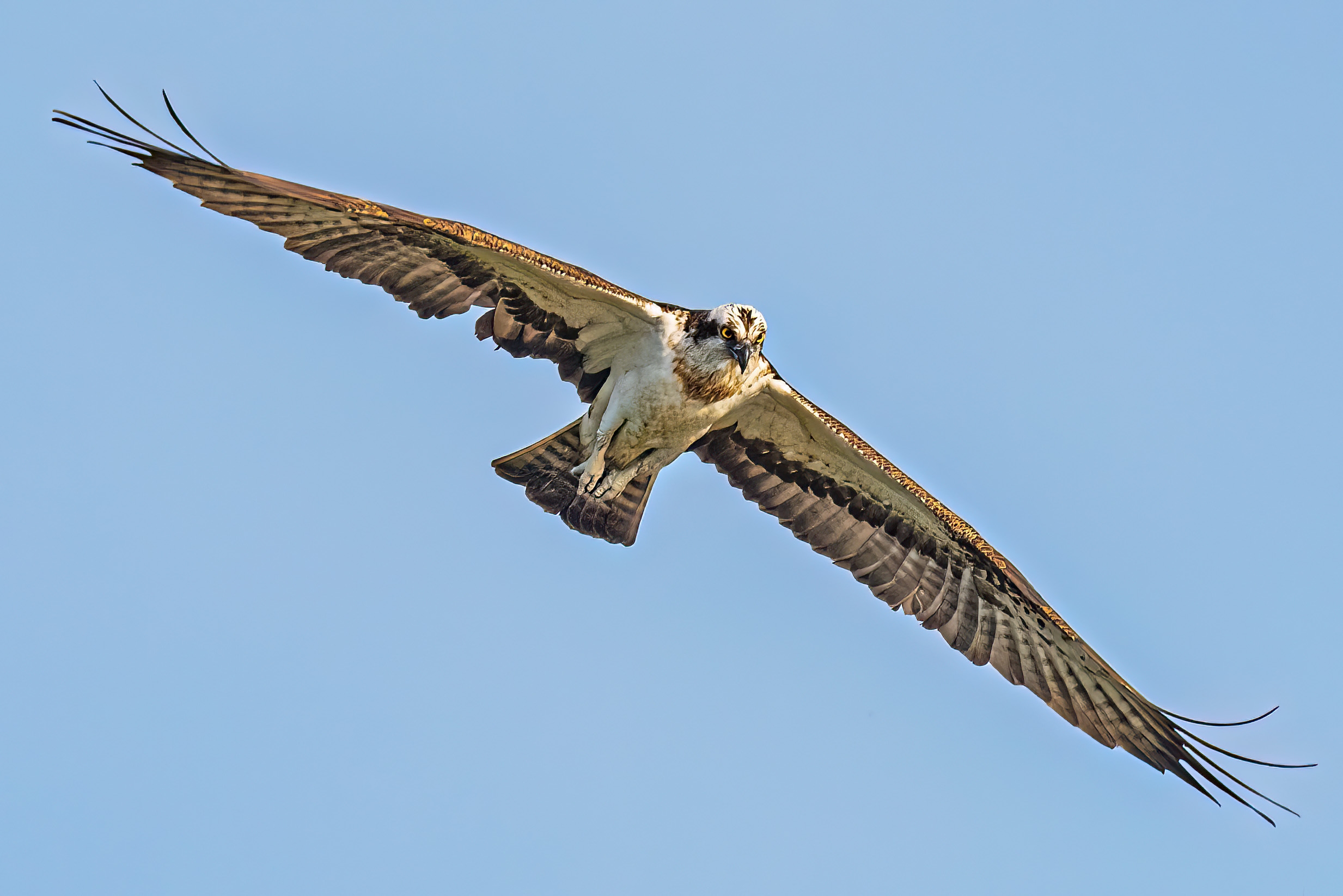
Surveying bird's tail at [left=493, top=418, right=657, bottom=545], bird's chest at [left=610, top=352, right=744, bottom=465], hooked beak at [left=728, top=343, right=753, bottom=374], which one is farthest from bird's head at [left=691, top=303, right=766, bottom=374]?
bird's tail at [left=493, top=418, right=657, bottom=545]

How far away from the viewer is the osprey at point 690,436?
1089 cm

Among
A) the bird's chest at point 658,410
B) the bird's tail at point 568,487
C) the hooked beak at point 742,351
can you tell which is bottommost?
the bird's tail at point 568,487

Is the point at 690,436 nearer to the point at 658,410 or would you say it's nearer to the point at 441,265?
the point at 658,410

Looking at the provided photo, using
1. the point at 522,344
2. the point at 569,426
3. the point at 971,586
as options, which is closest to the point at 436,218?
the point at 522,344

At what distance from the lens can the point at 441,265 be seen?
37.5ft

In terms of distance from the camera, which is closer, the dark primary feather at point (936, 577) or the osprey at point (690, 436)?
the osprey at point (690, 436)

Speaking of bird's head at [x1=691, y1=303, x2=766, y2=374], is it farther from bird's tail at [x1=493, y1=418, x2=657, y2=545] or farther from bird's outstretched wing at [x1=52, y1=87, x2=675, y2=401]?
bird's tail at [x1=493, y1=418, x2=657, y2=545]

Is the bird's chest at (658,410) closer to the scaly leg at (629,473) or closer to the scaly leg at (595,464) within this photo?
the scaly leg at (595,464)

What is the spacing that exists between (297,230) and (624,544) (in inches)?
172

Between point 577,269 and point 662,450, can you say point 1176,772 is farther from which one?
point 577,269

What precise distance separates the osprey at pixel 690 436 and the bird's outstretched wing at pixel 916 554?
0.02 meters

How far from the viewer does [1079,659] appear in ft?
42.2

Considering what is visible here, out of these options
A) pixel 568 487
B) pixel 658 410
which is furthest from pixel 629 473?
pixel 658 410

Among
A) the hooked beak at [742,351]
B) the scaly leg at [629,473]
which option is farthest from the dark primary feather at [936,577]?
the hooked beak at [742,351]
